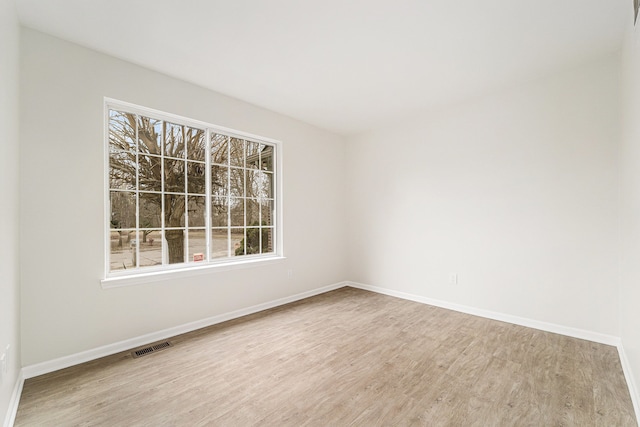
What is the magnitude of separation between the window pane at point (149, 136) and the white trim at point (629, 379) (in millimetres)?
4293

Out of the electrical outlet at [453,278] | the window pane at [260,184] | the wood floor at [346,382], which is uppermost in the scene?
the window pane at [260,184]

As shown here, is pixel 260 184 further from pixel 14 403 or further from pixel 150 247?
pixel 14 403

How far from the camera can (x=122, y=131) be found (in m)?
2.79

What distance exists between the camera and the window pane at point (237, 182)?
366 cm

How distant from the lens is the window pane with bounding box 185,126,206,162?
3.25 m

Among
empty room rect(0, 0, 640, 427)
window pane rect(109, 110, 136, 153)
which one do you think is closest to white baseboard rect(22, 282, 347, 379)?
empty room rect(0, 0, 640, 427)

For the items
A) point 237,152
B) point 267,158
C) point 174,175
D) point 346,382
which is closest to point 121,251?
point 174,175

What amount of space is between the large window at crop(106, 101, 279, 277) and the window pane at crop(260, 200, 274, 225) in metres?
0.01

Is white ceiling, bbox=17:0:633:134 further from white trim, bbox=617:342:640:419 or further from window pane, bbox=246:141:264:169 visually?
white trim, bbox=617:342:640:419

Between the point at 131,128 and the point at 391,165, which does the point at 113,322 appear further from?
the point at 391,165

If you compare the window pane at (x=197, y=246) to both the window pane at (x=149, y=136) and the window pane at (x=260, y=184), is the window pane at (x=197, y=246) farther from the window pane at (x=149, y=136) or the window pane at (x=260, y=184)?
the window pane at (x=149, y=136)

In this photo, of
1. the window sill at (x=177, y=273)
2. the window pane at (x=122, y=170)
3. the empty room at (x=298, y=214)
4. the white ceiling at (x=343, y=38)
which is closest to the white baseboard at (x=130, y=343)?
the empty room at (x=298, y=214)

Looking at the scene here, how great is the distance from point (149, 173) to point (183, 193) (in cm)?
38

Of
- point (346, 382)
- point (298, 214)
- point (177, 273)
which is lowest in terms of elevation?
point (346, 382)
